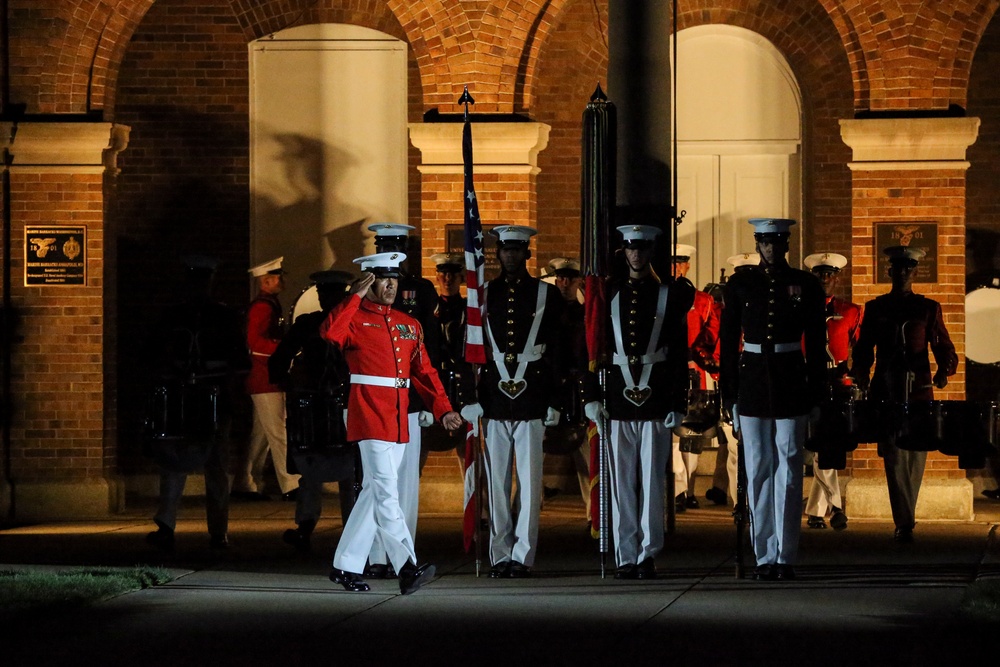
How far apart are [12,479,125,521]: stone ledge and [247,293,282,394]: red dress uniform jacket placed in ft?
5.02

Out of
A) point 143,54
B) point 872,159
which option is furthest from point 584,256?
point 143,54

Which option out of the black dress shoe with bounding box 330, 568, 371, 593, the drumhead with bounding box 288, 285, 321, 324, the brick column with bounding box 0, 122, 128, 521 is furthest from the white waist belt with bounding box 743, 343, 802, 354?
the drumhead with bounding box 288, 285, 321, 324

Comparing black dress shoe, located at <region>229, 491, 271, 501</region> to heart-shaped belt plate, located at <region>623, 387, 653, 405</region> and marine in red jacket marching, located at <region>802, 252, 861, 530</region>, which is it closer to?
marine in red jacket marching, located at <region>802, 252, 861, 530</region>

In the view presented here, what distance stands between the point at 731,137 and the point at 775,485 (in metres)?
6.60

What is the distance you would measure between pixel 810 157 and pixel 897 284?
4.17 metres

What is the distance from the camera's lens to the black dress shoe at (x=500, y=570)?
34.5ft

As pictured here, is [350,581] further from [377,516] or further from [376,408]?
[376,408]

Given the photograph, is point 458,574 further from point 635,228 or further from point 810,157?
point 810,157

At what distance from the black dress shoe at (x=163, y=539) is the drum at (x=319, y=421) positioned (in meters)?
1.10

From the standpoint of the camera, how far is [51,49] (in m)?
14.5

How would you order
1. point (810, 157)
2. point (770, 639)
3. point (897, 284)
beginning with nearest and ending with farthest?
1. point (770, 639)
2. point (897, 284)
3. point (810, 157)

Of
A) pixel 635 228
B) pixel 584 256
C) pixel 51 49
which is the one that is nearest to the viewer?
pixel 635 228

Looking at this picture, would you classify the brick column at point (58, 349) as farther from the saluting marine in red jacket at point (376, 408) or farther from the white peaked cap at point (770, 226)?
the white peaked cap at point (770, 226)

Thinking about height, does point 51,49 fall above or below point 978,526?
above
